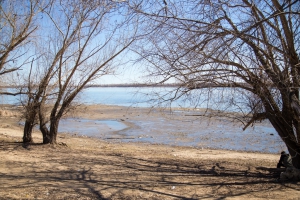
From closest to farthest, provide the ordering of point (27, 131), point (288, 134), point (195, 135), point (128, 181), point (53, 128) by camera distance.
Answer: point (128, 181) < point (288, 134) < point (53, 128) < point (27, 131) < point (195, 135)

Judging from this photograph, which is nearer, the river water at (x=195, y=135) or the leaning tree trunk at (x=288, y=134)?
the leaning tree trunk at (x=288, y=134)

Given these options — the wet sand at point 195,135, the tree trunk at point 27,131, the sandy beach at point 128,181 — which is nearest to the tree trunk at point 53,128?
the tree trunk at point 27,131

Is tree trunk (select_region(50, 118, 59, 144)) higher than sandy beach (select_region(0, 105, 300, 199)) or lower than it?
higher

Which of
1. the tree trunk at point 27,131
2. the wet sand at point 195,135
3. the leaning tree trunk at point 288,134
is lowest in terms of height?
the wet sand at point 195,135

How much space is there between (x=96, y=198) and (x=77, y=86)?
6841 mm

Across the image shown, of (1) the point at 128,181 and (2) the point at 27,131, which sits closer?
(1) the point at 128,181

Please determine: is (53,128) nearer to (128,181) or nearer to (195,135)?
(128,181)

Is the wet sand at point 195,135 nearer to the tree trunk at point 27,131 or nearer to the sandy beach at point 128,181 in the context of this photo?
the tree trunk at point 27,131

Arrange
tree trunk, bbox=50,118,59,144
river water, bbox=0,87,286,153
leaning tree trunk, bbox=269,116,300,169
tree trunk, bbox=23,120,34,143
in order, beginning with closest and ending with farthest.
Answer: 1. leaning tree trunk, bbox=269,116,300,169
2. tree trunk, bbox=50,118,59,144
3. tree trunk, bbox=23,120,34,143
4. river water, bbox=0,87,286,153

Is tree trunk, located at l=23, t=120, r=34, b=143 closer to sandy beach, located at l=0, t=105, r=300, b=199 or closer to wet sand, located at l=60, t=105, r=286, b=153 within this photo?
sandy beach, located at l=0, t=105, r=300, b=199

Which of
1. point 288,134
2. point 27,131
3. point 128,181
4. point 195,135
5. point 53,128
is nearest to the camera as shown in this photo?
point 128,181

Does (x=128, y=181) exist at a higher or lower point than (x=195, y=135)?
higher

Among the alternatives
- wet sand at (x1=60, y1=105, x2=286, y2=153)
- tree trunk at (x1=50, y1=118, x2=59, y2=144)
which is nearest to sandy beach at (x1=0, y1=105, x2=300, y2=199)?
tree trunk at (x1=50, y1=118, x2=59, y2=144)

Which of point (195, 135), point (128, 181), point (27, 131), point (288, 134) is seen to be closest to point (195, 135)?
point (195, 135)
